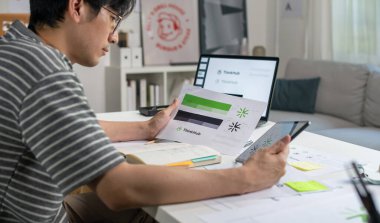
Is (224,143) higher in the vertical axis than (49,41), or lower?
lower

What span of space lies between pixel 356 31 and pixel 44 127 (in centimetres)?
332

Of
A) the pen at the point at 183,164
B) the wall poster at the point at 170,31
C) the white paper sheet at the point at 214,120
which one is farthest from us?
the wall poster at the point at 170,31

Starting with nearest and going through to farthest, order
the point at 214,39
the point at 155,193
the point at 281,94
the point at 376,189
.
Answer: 1. the point at 155,193
2. the point at 376,189
3. the point at 281,94
4. the point at 214,39

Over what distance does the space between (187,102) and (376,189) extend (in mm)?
658

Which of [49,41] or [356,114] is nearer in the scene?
[49,41]

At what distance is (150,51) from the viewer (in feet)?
12.8

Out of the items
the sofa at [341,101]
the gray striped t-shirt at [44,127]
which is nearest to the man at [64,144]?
the gray striped t-shirt at [44,127]

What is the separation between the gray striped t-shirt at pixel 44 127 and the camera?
0.87 m

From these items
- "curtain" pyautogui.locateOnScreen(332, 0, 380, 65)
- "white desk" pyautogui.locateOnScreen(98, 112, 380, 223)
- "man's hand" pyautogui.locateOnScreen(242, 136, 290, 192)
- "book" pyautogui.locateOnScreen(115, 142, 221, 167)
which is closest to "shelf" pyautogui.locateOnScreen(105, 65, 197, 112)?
"curtain" pyautogui.locateOnScreen(332, 0, 380, 65)

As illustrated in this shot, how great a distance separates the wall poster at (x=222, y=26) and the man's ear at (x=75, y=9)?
10.2 feet

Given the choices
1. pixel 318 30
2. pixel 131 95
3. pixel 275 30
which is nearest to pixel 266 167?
pixel 131 95

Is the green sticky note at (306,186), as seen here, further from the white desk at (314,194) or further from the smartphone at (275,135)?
the smartphone at (275,135)

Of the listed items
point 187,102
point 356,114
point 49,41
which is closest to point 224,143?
point 187,102

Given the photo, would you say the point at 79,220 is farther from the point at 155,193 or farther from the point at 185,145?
the point at 155,193
